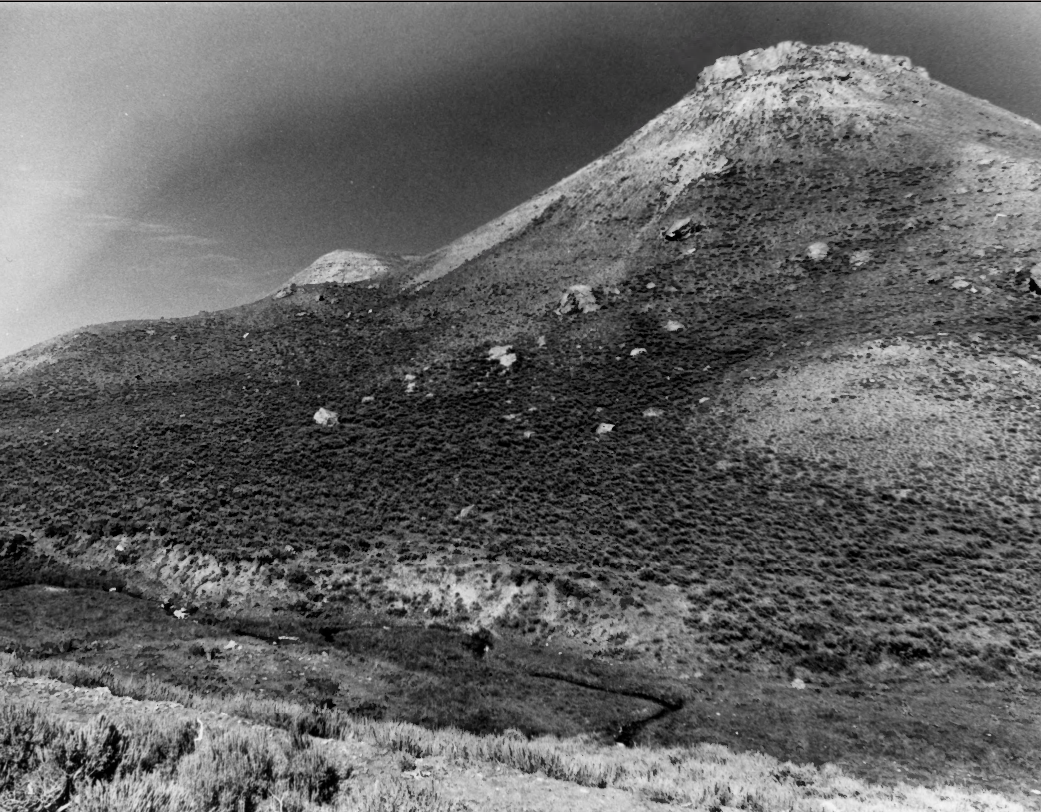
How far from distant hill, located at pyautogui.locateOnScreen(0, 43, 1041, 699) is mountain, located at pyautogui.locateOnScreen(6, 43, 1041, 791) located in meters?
0.17

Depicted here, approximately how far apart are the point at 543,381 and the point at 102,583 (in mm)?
25109

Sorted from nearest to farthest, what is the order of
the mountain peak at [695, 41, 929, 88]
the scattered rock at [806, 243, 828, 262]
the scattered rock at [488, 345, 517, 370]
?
the scattered rock at [488, 345, 517, 370] → the scattered rock at [806, 243, 828, 262] → the mountain peak at [695, 41, 929, 88]

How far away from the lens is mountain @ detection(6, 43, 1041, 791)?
56.9 ft

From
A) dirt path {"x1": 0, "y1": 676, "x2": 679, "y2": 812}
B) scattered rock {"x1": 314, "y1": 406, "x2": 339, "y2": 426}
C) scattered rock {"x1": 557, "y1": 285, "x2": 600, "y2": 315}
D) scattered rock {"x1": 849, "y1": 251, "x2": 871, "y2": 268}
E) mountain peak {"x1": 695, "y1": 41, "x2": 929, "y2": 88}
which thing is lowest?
dirt path {"x1": 0, "y1": 676, "x2": 679, "y2": 812}

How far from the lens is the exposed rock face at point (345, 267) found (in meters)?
92.4

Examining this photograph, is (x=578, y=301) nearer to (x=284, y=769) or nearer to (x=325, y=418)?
(x=325, y=418)

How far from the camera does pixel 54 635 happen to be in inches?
581

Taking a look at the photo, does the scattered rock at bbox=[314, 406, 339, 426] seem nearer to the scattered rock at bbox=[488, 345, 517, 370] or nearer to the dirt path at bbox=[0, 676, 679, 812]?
the scattered rock at bbox=[488, 345, 517, 370]

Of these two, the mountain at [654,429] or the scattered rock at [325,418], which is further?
the scattered rock at [325,418]

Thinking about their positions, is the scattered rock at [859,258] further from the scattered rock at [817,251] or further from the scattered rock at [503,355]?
the scattered rock at [503,355]

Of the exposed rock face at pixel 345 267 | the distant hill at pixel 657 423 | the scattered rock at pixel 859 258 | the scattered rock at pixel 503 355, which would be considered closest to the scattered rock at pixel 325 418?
the distant hill at pixel 657 423

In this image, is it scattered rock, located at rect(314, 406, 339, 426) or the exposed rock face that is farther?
the exposed rock face

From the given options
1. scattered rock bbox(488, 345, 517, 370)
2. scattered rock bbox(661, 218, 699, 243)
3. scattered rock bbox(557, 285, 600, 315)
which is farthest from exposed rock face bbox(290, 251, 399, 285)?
scattered rock bbox(488, 345, 517, 370)

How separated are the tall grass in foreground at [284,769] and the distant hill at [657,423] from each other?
21.4ft
